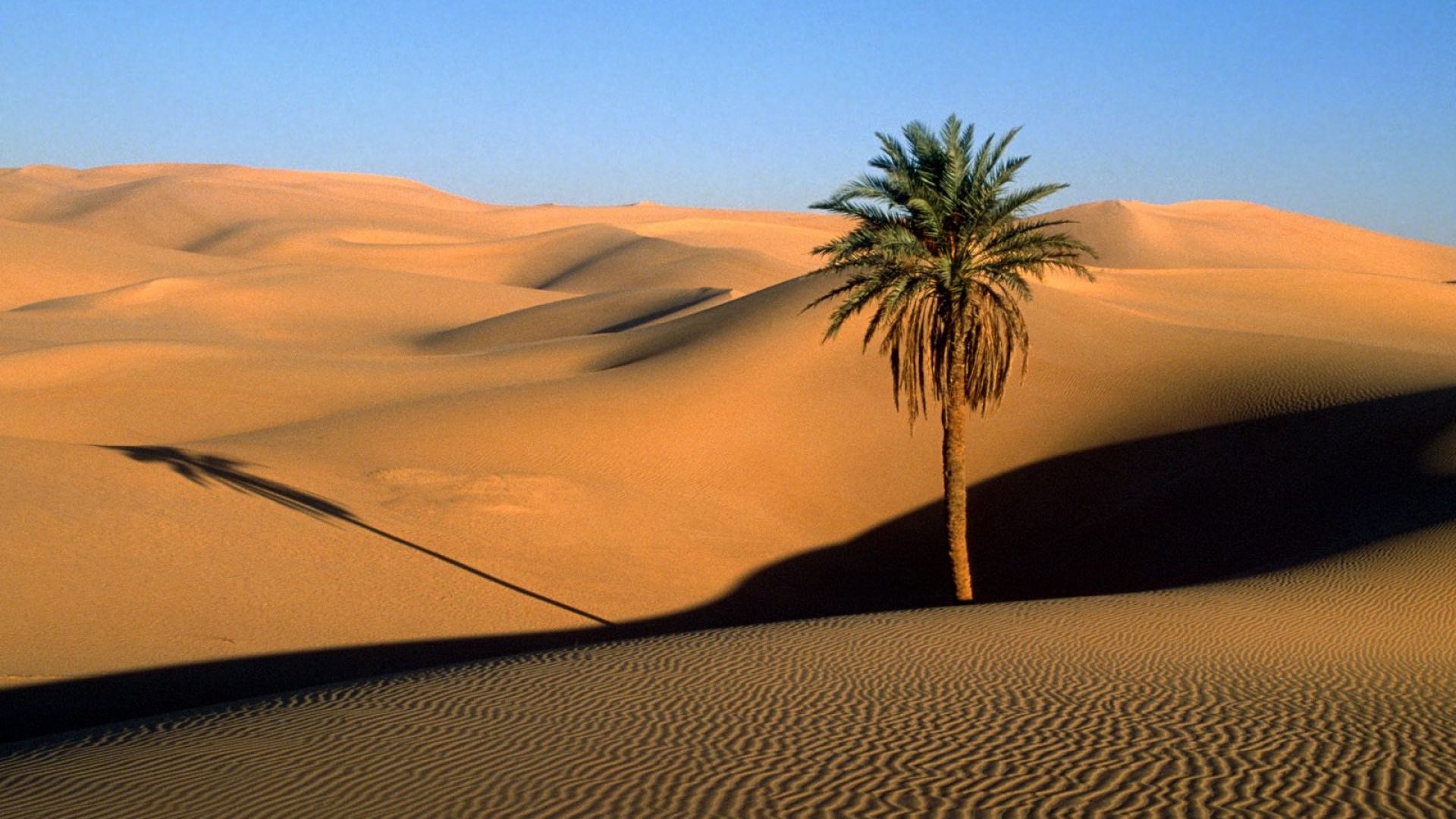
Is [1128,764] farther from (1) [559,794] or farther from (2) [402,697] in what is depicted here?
(2) [402,697]

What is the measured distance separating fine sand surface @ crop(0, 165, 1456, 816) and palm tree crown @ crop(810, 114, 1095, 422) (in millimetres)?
3785

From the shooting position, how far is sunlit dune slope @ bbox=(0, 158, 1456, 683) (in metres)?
16.3

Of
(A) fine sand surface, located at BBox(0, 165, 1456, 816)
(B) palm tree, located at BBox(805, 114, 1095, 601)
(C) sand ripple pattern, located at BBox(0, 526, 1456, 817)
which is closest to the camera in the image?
(C) sand ripple pattern, located at BBox(0, 526, 1456, 817)

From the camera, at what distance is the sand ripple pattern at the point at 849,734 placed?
7.32 meters

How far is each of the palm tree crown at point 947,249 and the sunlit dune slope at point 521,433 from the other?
5.52m

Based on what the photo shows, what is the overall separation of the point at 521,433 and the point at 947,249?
1271 centimetres

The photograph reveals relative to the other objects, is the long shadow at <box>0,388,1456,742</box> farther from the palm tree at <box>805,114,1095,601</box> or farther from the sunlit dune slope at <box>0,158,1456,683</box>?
the palm tree at <box>805,114,1095,601</box>

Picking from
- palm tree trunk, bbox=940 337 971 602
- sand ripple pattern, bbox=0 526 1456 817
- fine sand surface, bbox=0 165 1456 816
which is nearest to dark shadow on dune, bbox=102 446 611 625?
fine sand surface, bbox=0 165 1456 816

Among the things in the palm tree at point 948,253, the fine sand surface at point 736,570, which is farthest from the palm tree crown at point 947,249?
the fine sand surface at point 736,570

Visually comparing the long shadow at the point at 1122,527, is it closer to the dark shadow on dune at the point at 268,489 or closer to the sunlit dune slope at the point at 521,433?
the dark shadow on dune at the point at 268,489

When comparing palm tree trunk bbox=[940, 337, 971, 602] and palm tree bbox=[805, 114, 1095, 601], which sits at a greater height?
palm tree bbox=[805, 114, 1095, 601]

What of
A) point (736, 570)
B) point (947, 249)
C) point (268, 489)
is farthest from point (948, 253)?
point (268, 489)

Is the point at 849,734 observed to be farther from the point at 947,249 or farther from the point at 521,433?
the point at 521,433

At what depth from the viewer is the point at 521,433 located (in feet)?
86.1
